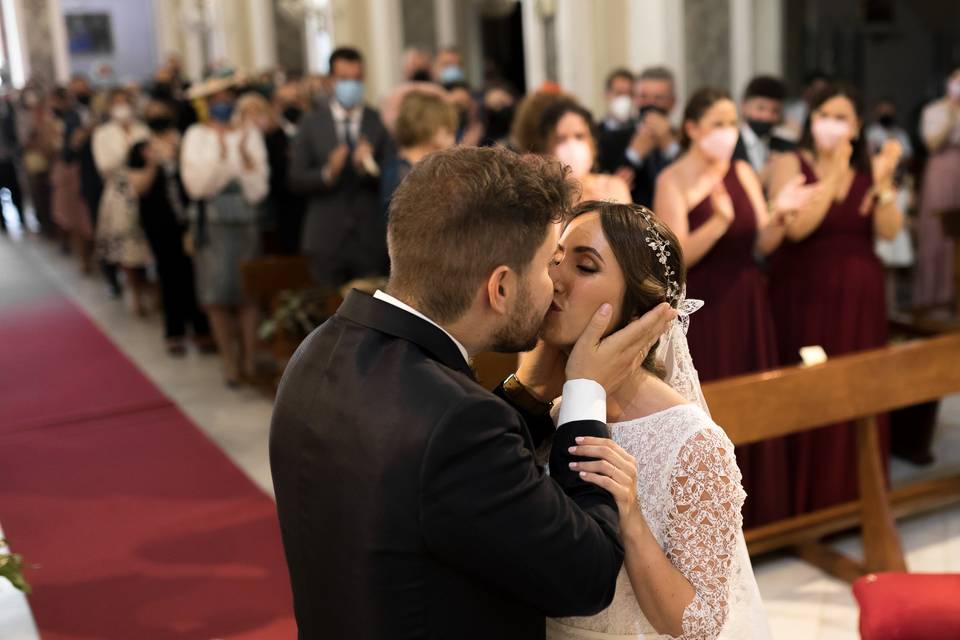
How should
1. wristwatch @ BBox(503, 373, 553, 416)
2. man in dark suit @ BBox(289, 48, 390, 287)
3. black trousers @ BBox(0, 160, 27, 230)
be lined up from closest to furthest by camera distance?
wristwatch @ BBox(503, 373, 553, 416) < man in dark suit @ BBox(289, 48, 390, 287) < black trousers @ BBox(0, 160, 27, 230)

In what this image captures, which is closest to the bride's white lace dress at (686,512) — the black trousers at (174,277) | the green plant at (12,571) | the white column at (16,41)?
the green plant at (12,571)

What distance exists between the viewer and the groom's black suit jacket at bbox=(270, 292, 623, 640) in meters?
1.50

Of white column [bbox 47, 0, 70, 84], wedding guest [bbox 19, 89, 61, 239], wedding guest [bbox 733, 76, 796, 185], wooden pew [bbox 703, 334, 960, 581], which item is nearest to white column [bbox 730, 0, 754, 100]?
wedding guest [bbox 733, 76, 796, 185]

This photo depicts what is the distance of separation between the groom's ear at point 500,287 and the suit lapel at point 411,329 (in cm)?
9

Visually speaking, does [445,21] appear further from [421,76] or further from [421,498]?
[421,498]

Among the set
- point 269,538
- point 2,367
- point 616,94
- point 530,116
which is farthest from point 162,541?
point 616,94

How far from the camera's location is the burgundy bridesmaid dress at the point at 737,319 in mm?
4199

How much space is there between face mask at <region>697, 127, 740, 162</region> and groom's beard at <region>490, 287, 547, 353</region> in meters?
2.64

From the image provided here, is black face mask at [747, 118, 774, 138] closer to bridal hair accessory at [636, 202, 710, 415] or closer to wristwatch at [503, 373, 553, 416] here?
bridal hair accessory at [636, 202, 710, 415]

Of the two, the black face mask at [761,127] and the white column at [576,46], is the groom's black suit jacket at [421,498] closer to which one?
the black face mask at [761,127]

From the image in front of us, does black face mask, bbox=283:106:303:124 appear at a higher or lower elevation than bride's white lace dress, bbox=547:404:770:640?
higher

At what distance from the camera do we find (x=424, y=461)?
4.90 ft

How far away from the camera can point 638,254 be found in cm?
196

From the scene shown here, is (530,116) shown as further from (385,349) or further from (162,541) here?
(385,349)
